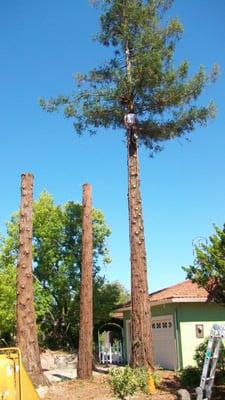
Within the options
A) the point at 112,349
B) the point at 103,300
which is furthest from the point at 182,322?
the point at 103,300

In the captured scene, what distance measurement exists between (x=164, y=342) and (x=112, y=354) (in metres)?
6.12

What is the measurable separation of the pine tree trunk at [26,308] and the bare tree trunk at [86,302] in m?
2.33

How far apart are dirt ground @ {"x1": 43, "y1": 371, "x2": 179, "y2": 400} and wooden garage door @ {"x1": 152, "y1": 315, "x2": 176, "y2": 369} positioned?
4189 mm

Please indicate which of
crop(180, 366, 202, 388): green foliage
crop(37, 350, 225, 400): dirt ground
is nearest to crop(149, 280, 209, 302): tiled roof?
crop(37, 350, 225, 400): dirt ground

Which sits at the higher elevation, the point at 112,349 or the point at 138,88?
the point at 138,88

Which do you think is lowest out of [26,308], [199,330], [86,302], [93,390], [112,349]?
[93,390]

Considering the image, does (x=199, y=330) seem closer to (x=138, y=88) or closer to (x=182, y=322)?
(x=182, y=322)

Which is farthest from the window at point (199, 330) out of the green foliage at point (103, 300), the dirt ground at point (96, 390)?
the green foliage at point (103, 300)

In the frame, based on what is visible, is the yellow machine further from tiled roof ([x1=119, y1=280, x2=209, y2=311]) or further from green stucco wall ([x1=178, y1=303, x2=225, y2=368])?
green stucco wall ([x1=178, y1=303, x2=225, y2=368])

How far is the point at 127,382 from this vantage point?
13.7 m

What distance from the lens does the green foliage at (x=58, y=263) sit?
102 ft

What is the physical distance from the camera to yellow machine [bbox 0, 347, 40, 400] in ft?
23.3

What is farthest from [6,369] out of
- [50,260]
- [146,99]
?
[50,260]

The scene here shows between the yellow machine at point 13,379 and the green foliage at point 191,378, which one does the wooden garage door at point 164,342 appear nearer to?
the green foliage at point 191,378
